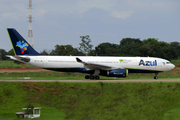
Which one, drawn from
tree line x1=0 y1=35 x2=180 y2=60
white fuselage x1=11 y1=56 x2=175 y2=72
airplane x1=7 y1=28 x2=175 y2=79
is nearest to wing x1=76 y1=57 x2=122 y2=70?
airplane x1=7 y1=28 x2=175 y2=79

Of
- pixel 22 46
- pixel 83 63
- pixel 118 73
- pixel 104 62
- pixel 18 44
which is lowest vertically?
pixel 118 73

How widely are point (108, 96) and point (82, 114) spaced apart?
3.94 meters

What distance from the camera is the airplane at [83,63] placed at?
120 feet

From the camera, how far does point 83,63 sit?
36.2 meters

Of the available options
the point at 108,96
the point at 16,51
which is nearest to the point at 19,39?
the point at 16,51

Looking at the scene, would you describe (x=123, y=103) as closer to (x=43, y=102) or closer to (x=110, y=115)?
(x=110, y=115)

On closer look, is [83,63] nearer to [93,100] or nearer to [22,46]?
[22,46]

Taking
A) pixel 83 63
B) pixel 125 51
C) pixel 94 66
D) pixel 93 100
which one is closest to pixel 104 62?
pixel 94 66

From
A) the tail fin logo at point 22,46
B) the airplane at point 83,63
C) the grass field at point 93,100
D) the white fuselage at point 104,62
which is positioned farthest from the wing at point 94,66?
the tail fin logo at point 22,46

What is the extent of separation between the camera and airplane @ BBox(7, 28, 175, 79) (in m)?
36.7

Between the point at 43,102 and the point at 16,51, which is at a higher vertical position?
the point at 16,51

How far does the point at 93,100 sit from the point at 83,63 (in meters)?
12.2

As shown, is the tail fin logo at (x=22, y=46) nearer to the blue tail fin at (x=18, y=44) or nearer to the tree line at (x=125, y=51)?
the blue tail fin at (x=18, y=44)

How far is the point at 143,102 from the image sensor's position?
924 inches
